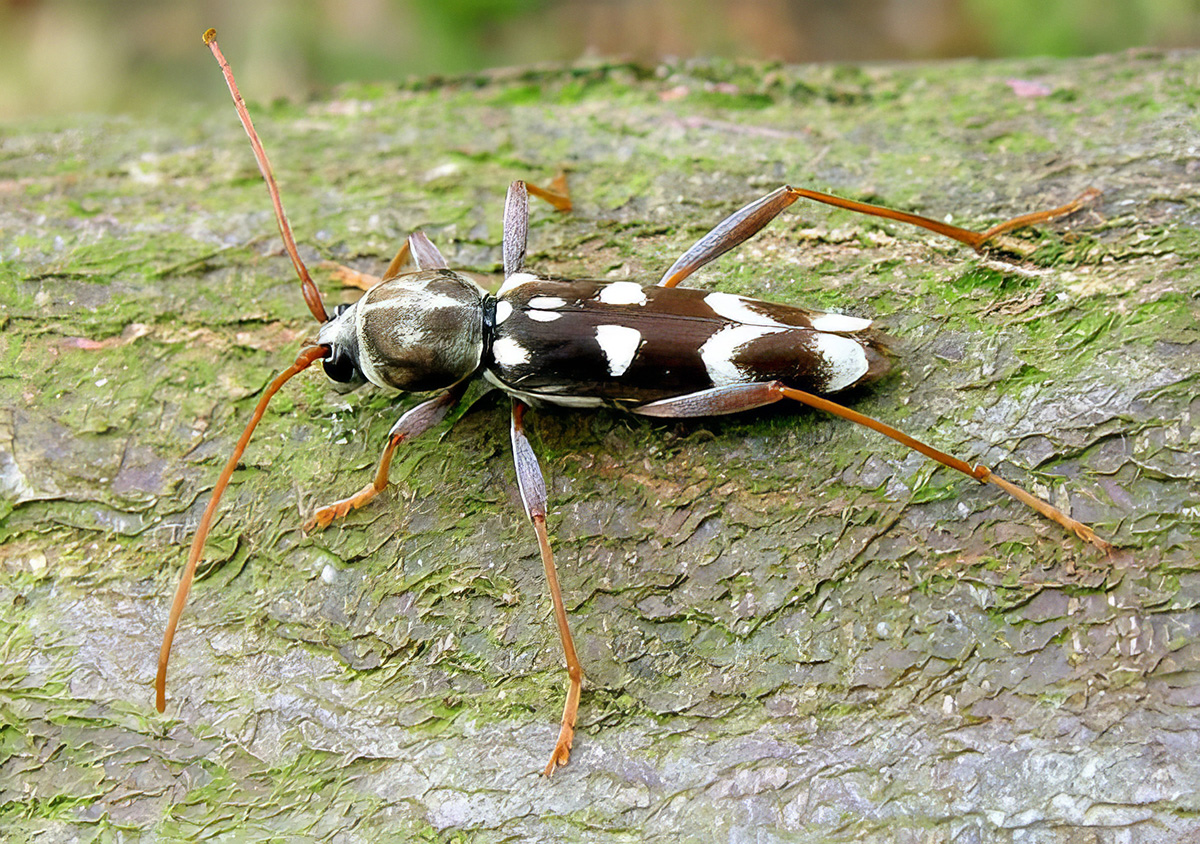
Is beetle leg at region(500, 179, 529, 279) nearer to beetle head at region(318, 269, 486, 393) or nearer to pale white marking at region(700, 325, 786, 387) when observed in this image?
beetle head at region(318, 269, 486, 393)

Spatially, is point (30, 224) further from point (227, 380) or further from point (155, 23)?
point (155, 23)

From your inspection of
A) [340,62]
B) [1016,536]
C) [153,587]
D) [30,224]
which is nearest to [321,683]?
[153,587]

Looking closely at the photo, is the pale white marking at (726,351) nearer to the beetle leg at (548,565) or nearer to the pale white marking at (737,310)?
the pale white marking at (737,310)

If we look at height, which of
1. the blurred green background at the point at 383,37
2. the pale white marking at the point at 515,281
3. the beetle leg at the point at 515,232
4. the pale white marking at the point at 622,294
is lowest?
the pale white marking at the point at 622,294

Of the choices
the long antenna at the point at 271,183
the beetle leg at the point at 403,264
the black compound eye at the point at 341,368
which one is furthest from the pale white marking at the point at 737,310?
the long antenna at the point at 271,183

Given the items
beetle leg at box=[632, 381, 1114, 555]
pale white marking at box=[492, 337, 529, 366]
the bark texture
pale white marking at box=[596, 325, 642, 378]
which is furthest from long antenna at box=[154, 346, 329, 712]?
beetle leg at box=[632, 381, 1114, 555]

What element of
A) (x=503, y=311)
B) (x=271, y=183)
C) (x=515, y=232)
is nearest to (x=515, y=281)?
(x=503, y=311)

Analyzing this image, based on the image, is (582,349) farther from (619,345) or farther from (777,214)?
(777,214)
